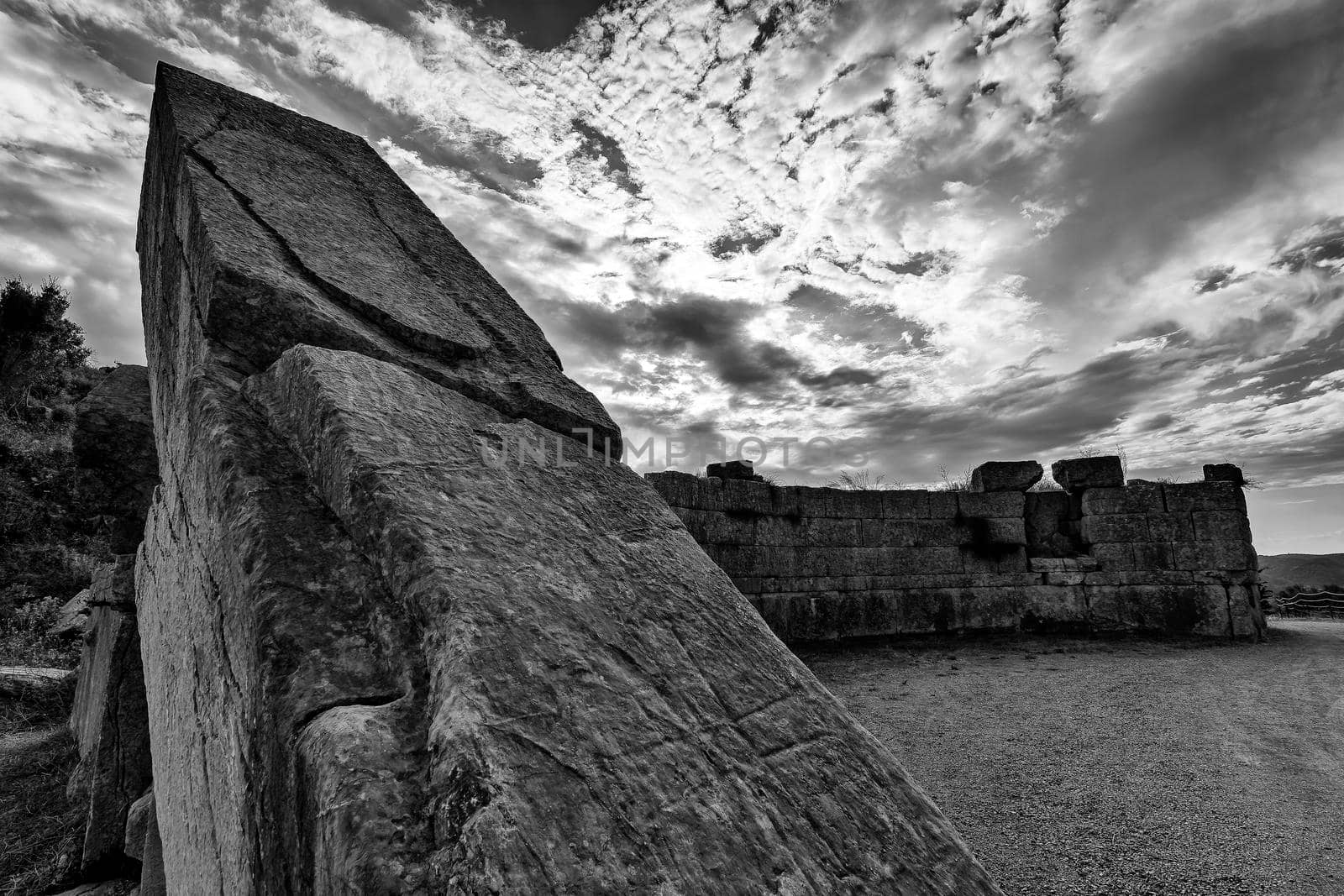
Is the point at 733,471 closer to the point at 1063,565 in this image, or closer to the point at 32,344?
the point at 1063,565

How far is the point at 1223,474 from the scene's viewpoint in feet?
27.0

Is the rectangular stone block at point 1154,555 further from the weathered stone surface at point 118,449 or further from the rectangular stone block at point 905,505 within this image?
the weathered stone surface at point 118,449

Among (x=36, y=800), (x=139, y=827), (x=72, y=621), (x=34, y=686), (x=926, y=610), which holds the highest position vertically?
(x=926, y=610)

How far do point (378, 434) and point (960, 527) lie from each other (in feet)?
25.5

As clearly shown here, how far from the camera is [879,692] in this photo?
5.23 metres

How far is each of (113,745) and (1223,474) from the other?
10.8 metres

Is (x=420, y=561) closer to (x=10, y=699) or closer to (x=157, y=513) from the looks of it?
(x=157, y=513)

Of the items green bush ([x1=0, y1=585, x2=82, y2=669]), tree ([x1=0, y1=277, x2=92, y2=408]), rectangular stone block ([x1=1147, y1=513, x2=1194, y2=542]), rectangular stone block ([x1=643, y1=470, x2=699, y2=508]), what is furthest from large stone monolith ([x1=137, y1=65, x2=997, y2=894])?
tree ([x1=0, y1=277, x2=92, y2=408])

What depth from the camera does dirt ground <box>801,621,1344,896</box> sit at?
2471 millimetres

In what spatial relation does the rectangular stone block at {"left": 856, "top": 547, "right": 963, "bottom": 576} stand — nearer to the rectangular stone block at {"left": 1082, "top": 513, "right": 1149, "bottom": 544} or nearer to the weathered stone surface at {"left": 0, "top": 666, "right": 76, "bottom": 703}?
the rectangular stone block at {"left": 1082, "top": 513, "right": 1149, "bottom": 544}

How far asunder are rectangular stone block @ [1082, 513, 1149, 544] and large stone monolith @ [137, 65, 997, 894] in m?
8.24

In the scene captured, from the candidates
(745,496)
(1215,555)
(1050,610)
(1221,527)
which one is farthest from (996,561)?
(745,496)

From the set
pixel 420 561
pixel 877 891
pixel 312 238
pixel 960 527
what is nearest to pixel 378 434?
pixel 420 561

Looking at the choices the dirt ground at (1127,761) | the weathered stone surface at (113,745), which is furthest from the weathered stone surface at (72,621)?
the dirt ground at (1127,761)
